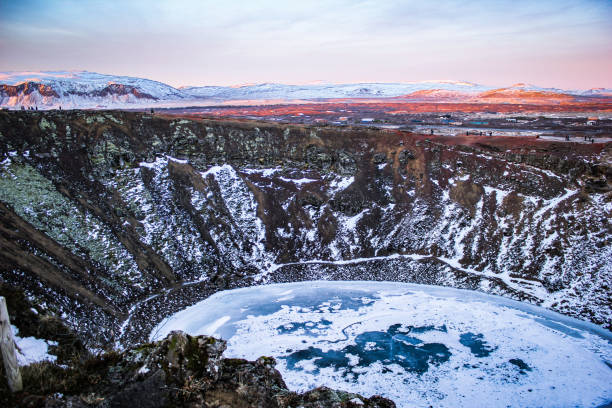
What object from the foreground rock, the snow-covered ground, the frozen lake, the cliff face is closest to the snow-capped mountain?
the cliff face

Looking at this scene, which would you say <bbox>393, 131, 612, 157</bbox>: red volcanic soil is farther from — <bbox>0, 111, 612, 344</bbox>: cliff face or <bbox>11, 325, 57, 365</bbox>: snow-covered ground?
<bbox>11, 325, 57, 365</bbox>: snow-covered ground

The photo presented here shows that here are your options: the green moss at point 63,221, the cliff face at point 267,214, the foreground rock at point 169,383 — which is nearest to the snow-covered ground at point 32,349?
the foreground rock at point 169,383

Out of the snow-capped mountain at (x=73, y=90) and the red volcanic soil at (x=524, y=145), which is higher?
the snow-capped mountain at (x=73, y=90)

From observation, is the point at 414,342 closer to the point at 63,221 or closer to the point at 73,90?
the point at 63,221

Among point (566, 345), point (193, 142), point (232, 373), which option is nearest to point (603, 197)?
point (566, 345)

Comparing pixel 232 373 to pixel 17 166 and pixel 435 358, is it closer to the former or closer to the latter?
pixel 435 358

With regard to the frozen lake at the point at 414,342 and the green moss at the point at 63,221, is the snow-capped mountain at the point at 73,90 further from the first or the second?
the frozen lake at the point at 414,342
